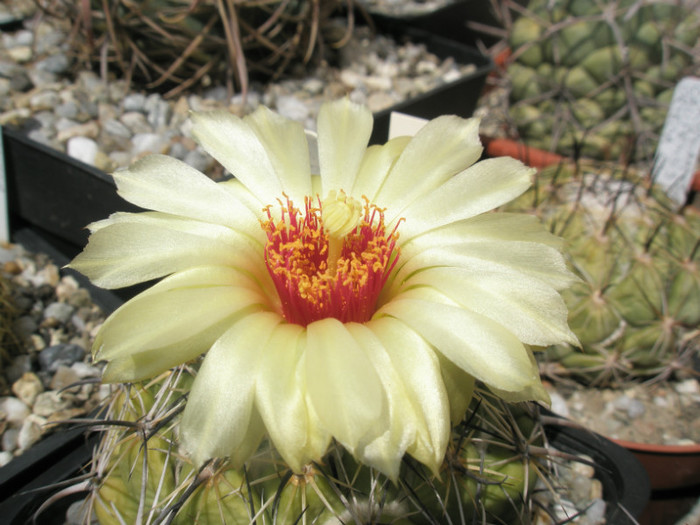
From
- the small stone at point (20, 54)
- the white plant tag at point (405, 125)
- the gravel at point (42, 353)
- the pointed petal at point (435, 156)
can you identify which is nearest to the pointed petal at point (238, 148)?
the pointed petal at point (435, 156)

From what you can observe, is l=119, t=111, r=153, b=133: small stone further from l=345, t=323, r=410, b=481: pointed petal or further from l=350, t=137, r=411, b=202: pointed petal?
l=345, t=323, r=410, b=481: pointed petal

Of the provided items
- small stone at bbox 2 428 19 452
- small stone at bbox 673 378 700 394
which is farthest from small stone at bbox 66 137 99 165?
small stone at bbox 673 378 700 394

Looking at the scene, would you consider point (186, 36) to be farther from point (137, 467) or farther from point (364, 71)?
point (137, 467)

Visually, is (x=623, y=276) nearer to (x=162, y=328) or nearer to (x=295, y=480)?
(x=295, y=480)

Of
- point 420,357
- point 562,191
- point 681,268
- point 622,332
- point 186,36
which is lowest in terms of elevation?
point 622,332

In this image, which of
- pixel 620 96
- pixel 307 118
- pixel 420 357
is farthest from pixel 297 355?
pixel 620 96

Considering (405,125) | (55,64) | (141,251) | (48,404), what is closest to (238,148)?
(141,251)
